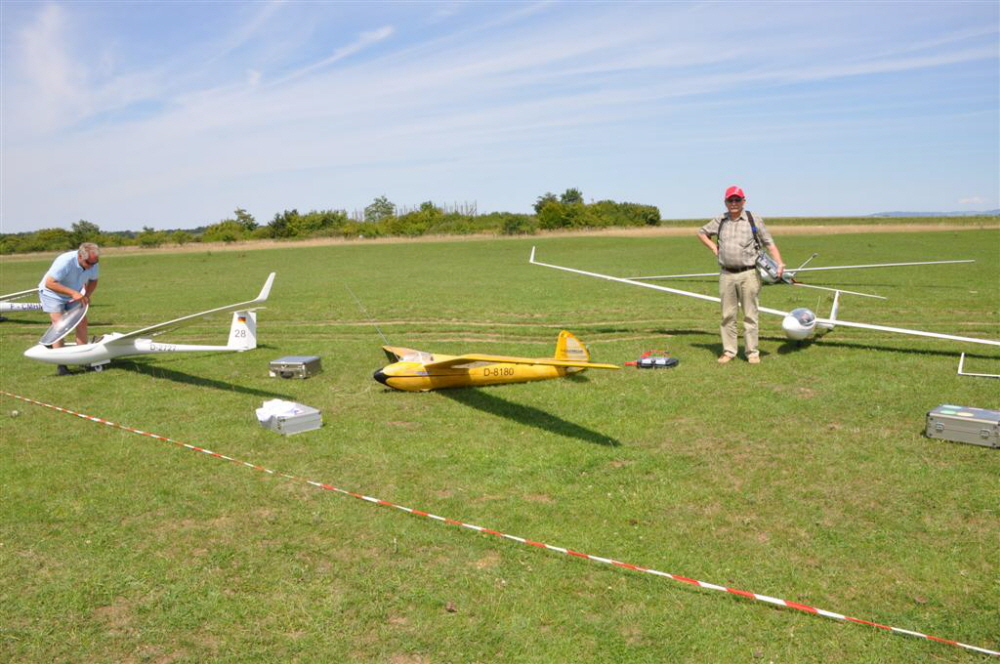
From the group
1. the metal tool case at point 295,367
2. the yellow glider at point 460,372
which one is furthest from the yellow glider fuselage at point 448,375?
the metal tool case at point 295,367

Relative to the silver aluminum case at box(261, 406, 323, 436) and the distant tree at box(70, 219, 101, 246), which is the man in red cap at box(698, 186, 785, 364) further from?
the distant tree at box(70, 219, 101, 246)

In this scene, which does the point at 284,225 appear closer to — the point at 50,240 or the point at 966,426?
the point at 50,240

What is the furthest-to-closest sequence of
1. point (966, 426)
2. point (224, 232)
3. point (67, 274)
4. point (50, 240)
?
point (224, 232) < point (50, 240) < point (67, 274) < point (966, 426)

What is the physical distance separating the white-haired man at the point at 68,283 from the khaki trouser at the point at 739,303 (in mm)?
11286

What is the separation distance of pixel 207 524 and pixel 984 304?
1924cm

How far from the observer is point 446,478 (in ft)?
23.2

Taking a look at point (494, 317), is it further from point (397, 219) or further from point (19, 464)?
point (397, 219)

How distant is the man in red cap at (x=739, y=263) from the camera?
11352 mm

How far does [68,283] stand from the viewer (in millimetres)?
12492

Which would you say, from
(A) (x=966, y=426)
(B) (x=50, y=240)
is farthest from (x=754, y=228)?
(B) (x=50, y=240)

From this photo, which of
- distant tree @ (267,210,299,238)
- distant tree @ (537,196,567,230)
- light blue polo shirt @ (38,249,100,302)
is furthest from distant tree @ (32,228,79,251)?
light blue polo shirt @ (38,249,100,302)

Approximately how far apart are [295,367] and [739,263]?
25.8ft

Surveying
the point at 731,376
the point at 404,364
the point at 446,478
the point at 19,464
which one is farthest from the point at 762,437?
the point at 19,464

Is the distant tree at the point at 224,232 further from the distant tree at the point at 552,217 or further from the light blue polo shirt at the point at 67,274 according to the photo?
the light blue polo shirt at the point at 67,274
